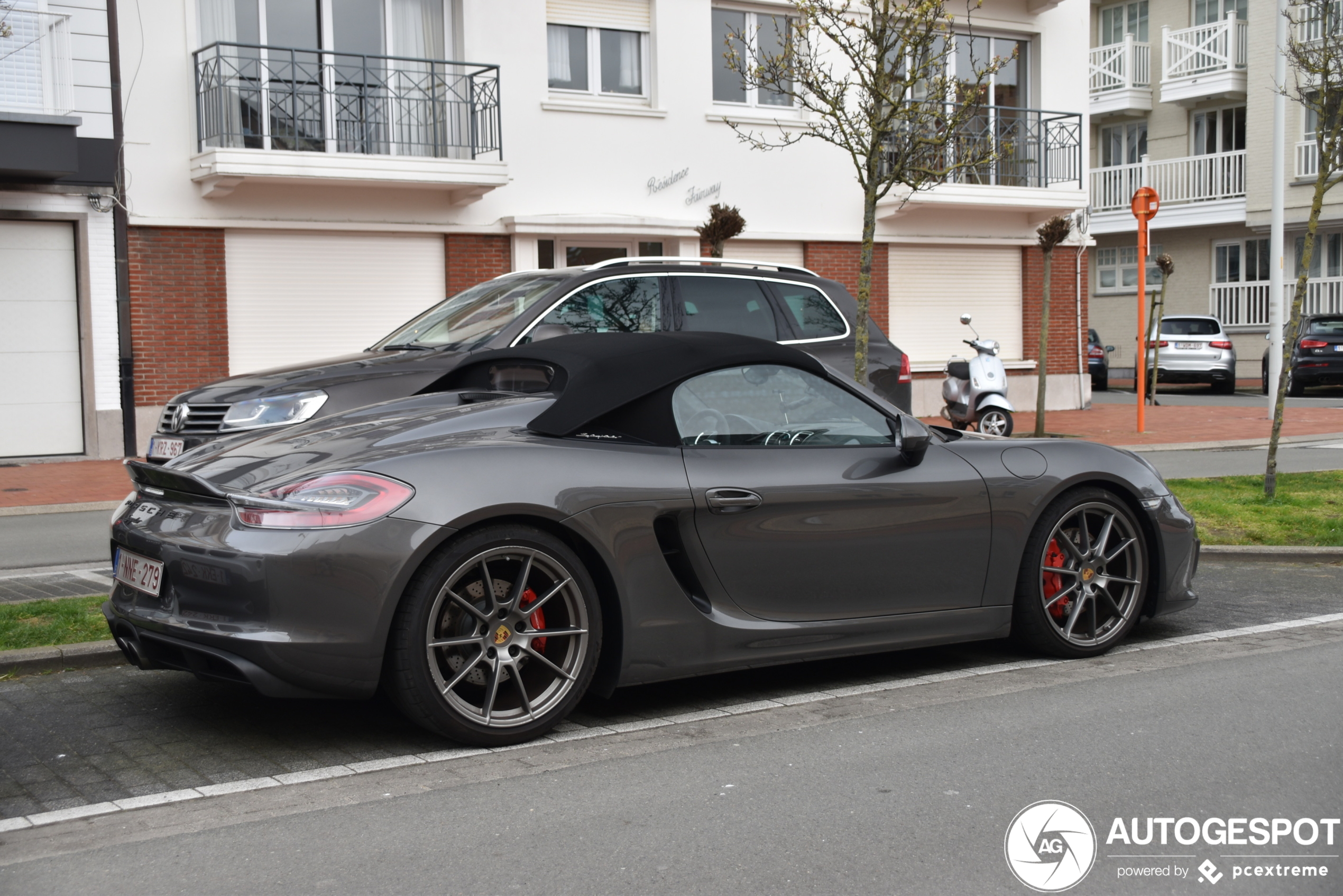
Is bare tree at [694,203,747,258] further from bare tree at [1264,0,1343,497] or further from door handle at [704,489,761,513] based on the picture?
door handle at [704,489,761,513]

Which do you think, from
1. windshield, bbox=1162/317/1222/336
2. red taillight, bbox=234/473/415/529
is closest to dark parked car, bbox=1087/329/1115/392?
windshield, bbox=1162/317/1222/336

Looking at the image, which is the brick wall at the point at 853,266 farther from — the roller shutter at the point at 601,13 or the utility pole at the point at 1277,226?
the utility pole at the point at 1277,226

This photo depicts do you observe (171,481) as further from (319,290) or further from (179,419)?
(319,290)

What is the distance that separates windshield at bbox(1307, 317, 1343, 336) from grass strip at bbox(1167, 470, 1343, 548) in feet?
54.9

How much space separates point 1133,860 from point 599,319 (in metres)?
6.17

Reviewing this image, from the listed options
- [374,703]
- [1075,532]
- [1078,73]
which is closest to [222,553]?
[374,703]

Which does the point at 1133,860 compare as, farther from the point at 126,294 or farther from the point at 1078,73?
the point at 1078,73

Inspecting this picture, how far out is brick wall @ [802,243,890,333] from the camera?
21.2 meters

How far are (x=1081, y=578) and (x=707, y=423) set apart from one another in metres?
1.91

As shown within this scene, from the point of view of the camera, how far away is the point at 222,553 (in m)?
4.39

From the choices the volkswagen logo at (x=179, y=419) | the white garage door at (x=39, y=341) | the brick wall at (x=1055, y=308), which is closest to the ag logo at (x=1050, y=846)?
the volkswagen logo at (x=179, y=419)

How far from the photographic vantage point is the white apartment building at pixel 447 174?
54.5 ft

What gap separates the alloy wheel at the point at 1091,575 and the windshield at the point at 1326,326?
78.8 ft

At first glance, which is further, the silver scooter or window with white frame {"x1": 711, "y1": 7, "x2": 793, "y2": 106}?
window with white frame {"x1": 711, "y1": 7, "x2": 793, "y2": 106}
